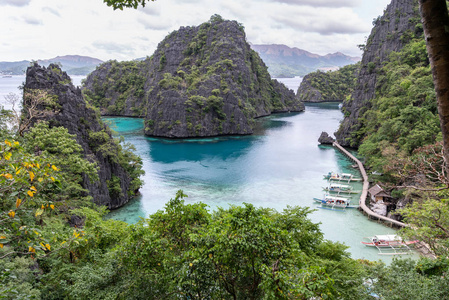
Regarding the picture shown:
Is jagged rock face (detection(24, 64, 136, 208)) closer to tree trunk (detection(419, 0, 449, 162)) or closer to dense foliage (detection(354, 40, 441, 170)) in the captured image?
tree trunk (detection(419, 0, 449, 162))

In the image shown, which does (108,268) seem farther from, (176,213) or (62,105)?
(62,105)

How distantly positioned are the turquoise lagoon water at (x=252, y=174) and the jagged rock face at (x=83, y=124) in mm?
2360

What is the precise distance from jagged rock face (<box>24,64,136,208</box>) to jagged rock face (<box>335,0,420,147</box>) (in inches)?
1407

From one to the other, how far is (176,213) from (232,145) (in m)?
41.5

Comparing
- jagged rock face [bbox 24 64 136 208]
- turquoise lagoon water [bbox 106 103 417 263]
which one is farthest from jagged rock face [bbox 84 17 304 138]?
jagged rock face [bbox 24 64 136 208]

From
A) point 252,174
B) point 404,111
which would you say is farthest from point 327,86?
point 252,174

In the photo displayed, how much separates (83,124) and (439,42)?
80.9ft

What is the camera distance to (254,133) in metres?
59.5

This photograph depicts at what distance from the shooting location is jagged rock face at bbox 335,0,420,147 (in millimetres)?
43031

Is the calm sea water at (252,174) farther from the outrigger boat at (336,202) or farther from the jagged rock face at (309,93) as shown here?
the jagged rock face at (309,93)

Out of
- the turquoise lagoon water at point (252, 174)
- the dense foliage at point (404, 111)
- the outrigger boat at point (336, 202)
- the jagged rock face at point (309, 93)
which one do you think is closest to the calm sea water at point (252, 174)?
the turquoise lagoon water at point (252, 174)

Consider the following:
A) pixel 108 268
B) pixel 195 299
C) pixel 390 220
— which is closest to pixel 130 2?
pixel 195 299

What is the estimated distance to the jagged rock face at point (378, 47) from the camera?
43.0 meters

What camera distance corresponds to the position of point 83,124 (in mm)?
22875
